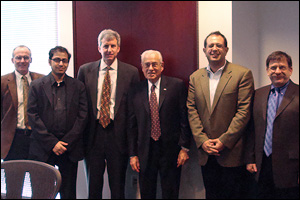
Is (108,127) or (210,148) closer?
(210,148)

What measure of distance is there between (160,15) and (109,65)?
0.89 meters

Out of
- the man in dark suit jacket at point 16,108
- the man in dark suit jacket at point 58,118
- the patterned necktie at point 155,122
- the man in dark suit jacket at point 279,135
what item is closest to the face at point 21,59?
the man in dark suit jacket at point 16,108

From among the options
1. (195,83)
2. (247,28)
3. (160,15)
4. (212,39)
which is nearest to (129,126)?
(195,83)

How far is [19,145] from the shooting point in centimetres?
287

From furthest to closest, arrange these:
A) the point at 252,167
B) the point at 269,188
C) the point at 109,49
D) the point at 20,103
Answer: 1. the point at 109,49
2. the point at 20,103
3. the point at 252,167
4. the point at 269,188

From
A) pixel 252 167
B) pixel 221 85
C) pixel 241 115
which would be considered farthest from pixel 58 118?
pixel 252 167

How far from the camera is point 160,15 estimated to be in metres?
3.39

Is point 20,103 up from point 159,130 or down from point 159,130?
up

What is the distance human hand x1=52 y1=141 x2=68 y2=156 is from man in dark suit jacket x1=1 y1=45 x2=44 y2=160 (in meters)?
0.36

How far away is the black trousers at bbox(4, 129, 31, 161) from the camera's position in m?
Answer: 2.84

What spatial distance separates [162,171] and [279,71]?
132cm

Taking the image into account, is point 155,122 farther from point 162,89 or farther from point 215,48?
point 215,48

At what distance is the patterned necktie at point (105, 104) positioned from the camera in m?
2.86

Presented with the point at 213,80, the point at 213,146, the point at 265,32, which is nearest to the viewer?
the point at 213,146
